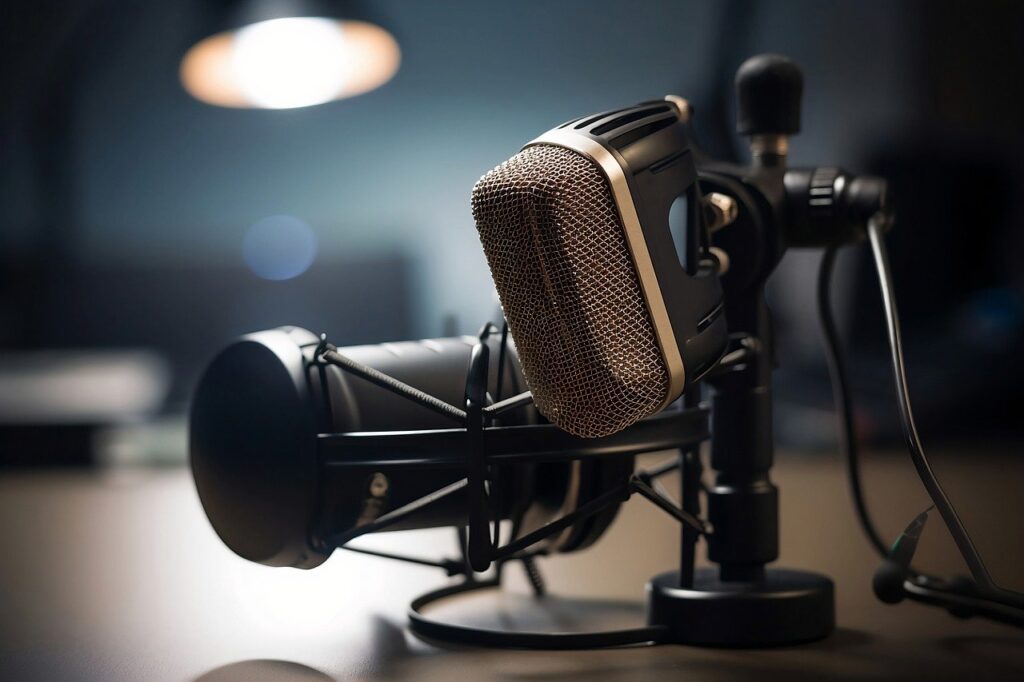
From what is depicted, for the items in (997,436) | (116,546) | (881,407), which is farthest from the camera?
(997,436)

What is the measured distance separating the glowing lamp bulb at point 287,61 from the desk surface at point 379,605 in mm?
636

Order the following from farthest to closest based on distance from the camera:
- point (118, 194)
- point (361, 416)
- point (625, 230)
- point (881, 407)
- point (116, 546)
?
point (118, 194)
point (881, 407)
point (116, 546)
point (361, 416)
point (625, 230)

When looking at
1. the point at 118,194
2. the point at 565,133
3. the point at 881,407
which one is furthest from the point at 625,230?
the point at 118,194

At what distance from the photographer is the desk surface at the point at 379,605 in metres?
0.74

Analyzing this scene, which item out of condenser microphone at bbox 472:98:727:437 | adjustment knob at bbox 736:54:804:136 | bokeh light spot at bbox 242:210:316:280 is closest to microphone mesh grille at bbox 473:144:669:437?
condenser microphone at bbox 472:98:727:437

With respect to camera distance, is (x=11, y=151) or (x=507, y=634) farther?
(x=11, y=151)

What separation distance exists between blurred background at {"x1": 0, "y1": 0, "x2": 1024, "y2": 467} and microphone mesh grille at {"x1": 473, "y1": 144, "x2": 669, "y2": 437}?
→ 101 cm

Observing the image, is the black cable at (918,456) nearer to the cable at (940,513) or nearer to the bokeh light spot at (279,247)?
the cable at (940,513)

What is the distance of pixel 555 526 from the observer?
0.71 m

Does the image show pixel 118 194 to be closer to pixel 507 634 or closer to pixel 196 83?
pixel 196 83

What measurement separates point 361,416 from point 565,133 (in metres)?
0.23

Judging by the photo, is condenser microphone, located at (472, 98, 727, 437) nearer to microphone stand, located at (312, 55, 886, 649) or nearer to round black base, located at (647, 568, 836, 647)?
microphone stand, located at (312, 55, 886, 649)

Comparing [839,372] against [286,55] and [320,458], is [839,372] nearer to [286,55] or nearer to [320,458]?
[320,458]

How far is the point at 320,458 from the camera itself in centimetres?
74
